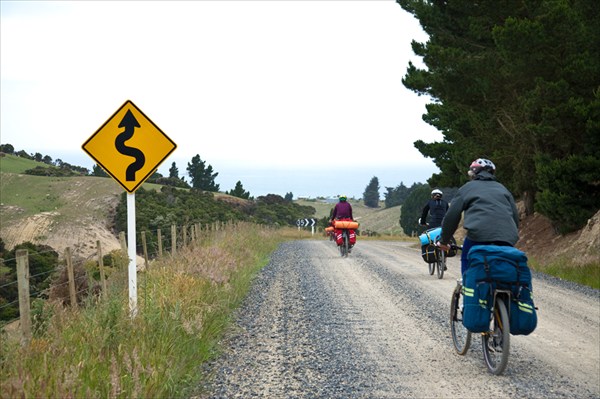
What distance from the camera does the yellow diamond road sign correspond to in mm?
8273

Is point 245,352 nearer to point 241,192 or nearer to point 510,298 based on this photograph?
point 510,298

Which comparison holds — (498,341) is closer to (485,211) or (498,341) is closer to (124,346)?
(485,211)

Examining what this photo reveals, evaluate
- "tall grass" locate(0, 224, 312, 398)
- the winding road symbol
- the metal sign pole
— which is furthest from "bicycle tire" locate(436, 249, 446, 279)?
the winding road symbol

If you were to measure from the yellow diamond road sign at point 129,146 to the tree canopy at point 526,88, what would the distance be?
1287 centimetres

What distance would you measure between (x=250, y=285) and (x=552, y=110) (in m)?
10.9

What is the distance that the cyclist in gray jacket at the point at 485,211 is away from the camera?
6.75 meters

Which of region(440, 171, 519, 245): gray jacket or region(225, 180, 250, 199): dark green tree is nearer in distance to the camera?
region(440, 171, 519, 245): gray jacket

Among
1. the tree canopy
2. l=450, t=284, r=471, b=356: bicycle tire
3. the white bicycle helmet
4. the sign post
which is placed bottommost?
l=450, t=284, r=471, b=356: bicycle tire

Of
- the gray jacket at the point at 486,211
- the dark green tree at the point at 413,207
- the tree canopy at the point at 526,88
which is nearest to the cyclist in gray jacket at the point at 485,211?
the gray jacket at the point at 486,211

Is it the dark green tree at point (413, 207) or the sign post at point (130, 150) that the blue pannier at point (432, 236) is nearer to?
the sign post at point (130, 150)

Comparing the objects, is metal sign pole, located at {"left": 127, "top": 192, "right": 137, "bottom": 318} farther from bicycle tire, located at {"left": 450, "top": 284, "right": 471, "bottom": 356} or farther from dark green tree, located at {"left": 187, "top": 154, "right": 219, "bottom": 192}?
dark green tree, located at {"left": 187, "top": 154, "right": 219, "bottom": 192}

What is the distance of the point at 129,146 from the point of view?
27.7 ft

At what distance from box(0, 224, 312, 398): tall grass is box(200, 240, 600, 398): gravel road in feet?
1.41

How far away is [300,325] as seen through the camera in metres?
9.54
